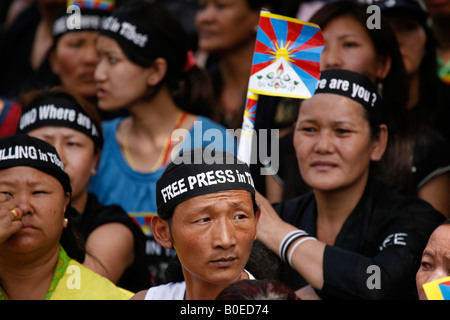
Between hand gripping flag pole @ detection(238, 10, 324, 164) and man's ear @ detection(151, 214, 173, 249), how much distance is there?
1.91 ft

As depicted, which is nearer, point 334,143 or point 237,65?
point 334,143

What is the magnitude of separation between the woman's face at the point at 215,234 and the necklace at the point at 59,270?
0.87m

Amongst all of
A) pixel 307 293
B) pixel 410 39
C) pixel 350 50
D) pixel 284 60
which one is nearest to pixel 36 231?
pixel 307 293

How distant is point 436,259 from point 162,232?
119 cm

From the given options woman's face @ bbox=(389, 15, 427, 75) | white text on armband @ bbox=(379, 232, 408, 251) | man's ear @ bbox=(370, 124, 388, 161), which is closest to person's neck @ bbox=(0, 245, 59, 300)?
white text on armband @ bbox=(379, 232, 408, 251)

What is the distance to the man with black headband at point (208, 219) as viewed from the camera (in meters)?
3.53

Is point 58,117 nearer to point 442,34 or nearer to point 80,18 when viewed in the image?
point 80,18

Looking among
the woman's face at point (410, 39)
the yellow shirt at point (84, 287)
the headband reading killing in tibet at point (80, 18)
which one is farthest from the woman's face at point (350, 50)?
the headband reading killing in tibet at point (80, 18)

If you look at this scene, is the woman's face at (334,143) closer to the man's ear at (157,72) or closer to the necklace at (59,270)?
the necklace at (59,270)

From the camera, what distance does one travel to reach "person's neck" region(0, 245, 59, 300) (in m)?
4.12

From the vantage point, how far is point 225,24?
254 inches

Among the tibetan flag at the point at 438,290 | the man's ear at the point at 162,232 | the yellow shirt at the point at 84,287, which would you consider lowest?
the tibetan flag at the point at 438,290

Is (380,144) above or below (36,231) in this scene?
above

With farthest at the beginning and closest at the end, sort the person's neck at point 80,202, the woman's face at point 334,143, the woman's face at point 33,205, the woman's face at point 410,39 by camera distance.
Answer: the woman's face at point 410,39 < the person's neck at point 80,202 < the woman's face at point 334,143 < the woman's face at point 33,205
